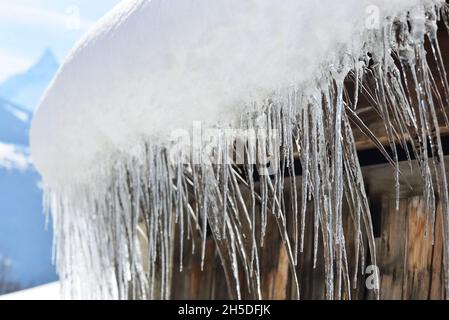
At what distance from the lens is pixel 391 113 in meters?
1.39

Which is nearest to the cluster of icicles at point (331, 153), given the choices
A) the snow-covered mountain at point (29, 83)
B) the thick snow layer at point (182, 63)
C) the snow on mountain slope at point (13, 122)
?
the thick snow layer at point (182, 63)

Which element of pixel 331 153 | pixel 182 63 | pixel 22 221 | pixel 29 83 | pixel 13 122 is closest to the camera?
pixel 331 153

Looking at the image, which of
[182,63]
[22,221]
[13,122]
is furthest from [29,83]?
[182,63]

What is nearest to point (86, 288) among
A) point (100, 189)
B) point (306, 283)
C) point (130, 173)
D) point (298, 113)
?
point (100, 189)

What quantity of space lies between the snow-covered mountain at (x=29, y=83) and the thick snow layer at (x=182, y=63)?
13.4 metres

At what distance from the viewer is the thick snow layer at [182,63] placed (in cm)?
123

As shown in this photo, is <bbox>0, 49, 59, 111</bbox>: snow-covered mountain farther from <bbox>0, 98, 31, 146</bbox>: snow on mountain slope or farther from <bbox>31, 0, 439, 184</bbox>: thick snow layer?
<bbox>31, 0, 439, 184</bbox>: thick snow layer

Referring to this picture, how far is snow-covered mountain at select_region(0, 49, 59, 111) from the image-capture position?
1491cm

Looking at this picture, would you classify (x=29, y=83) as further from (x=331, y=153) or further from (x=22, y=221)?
(x=331, y=153)

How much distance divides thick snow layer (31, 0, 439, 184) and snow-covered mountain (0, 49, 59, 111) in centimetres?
1345

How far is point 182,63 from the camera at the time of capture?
150 centimetres

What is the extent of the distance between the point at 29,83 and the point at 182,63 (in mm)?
15284

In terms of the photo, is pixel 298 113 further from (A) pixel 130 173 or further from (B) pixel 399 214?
(B) pixel 399 214

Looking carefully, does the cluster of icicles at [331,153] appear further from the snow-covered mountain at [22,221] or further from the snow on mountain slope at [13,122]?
the snow on mountain slope at [13,122]
